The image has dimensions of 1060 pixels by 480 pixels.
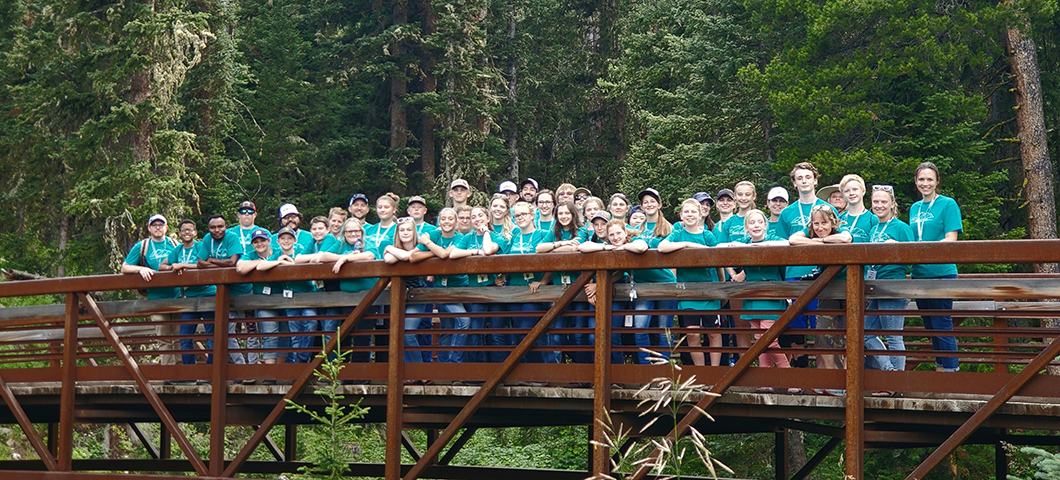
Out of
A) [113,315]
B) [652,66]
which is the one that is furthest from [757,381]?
[652,66]

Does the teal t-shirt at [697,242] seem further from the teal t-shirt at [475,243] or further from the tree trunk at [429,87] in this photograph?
the tree trunk at [429,87]

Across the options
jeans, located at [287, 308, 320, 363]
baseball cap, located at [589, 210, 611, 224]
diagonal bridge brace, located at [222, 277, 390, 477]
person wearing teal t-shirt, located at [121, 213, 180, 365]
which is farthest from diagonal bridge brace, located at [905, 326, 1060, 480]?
person wearing teal t-shirt, located at [121, 213, 180, 365]

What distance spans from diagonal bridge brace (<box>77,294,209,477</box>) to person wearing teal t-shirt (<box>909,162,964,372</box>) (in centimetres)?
575

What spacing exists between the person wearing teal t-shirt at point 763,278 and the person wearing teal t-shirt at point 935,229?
925 millimetres

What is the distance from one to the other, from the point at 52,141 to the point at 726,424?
18.5 meters

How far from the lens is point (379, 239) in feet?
31.2

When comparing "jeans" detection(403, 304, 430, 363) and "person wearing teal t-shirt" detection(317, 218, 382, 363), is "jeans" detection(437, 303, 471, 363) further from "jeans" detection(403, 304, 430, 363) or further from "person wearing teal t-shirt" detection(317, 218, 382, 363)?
"person wearing teal t-shirt" detection(317, 218, 382, 363)

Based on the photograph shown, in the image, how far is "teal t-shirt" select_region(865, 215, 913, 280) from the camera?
24.9 feet

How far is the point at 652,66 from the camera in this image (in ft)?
95.0

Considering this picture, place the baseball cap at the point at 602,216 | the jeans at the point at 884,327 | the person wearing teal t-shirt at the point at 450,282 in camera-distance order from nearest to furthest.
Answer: the jeans at the point at 884,327
the baseball cap at the point at 602,216
the person wearing teal t-shirt at the point at 450,282

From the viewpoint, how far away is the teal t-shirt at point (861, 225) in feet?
26.2

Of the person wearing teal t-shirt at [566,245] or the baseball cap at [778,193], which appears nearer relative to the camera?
the person wearing teal t-shirt at [566,245]

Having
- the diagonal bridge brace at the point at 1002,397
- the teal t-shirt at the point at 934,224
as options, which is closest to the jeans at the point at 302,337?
the teal t-shirt at the point at 934,224

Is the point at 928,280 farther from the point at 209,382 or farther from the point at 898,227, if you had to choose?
the point at 209,382
